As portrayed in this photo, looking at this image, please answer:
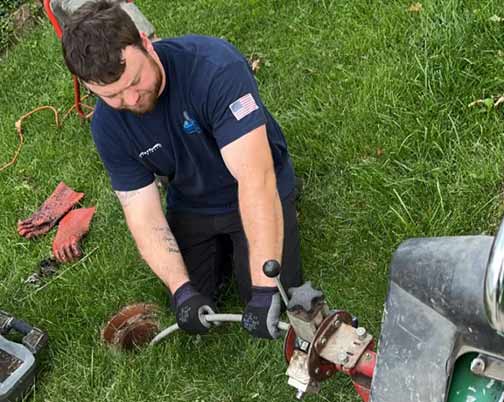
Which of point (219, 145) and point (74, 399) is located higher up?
point (219, 145)

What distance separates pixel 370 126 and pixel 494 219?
2.60ft

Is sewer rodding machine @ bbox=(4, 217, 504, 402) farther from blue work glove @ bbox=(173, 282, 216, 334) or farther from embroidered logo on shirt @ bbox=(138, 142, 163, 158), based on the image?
embroidered logo on shirt @ bbox=(138, 142, 163, 158)

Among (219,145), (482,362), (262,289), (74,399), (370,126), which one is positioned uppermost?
(482,362)

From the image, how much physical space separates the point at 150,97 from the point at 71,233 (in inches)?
59.3

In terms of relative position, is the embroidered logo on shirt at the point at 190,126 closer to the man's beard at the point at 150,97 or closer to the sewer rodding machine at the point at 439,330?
the man's beard at the point at 150,97

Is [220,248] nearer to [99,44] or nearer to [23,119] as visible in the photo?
[99,44]

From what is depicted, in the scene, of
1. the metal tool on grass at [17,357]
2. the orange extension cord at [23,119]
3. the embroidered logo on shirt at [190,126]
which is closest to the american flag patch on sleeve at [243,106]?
the embroidered logo on shirt at [190,126]

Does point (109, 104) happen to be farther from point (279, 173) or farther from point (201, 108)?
point (279, 173)

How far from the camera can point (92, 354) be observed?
3350mm

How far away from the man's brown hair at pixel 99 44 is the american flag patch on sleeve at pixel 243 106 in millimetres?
387

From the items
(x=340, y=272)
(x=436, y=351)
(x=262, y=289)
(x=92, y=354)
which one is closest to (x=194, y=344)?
(x=92, y=354)

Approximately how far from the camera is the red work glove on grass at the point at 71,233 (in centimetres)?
398

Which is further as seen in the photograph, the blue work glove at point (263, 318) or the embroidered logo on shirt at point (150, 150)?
the embroidered logo on shirt at point (150, 150)

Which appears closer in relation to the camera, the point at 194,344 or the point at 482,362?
the point at 482,362
